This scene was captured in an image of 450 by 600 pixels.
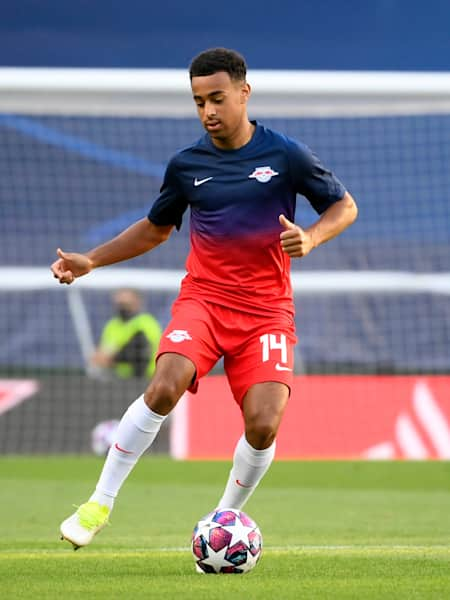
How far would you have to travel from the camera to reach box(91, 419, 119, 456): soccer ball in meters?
14.7

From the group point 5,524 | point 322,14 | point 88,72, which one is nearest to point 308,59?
point 322,14

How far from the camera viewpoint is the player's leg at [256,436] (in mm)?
6238

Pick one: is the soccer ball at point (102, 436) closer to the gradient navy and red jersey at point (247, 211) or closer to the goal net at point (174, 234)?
the goal net at point (174, 234)

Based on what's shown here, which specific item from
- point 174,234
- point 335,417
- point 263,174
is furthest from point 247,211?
point 174,234

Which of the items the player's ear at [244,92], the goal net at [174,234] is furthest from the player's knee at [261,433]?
the goal net at [174,234]

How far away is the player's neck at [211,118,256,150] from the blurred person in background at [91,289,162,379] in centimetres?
995

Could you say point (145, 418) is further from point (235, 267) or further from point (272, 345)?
point (235, 267)

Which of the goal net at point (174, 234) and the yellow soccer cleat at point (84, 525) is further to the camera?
→ the goal net at point (174, 234)

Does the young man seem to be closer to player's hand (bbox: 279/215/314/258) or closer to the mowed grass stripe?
player's hand (bbox: 279/215/314/258)

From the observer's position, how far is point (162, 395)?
612 cm

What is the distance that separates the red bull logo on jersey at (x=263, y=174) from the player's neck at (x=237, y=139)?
0.19m

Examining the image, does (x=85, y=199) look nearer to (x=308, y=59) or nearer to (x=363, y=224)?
(x=363, y=224)

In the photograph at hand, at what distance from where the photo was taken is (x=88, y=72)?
11.6 m

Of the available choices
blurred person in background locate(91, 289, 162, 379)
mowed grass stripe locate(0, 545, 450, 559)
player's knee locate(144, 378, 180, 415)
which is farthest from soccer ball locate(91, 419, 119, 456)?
player's knee locate(144, 378, 180, 415)
